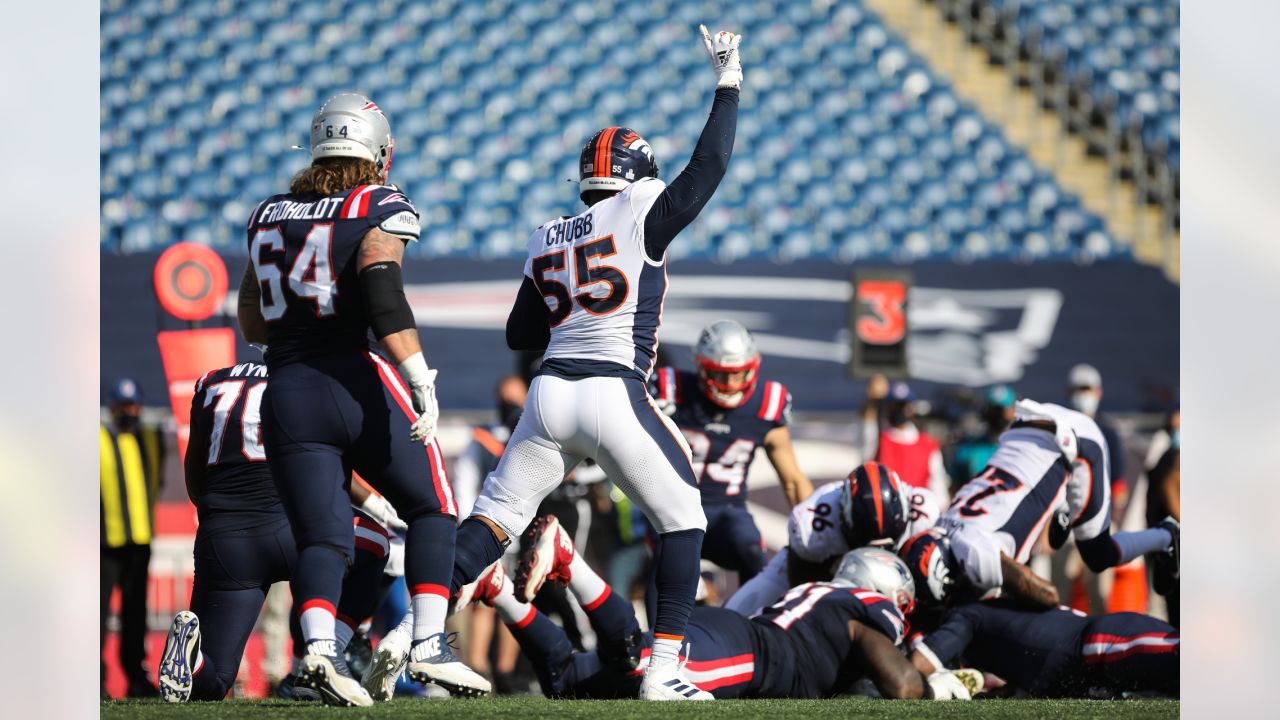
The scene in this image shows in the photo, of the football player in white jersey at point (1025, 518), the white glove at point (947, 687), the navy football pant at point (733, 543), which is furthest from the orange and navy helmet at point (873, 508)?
the navy football pant at point (733, 543)

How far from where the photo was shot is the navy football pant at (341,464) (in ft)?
12.9

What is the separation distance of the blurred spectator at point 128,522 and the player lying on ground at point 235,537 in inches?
116

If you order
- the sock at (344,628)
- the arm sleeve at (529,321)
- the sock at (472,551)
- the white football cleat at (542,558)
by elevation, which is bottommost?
the sock at (344,628)

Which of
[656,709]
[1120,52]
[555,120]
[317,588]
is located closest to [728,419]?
[656,709]

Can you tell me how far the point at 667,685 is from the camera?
431cm

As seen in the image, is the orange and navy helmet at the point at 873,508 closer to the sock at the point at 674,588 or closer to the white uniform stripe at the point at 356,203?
the sock at the point at 674,588

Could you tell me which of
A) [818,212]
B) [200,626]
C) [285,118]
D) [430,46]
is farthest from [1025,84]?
[200,626]

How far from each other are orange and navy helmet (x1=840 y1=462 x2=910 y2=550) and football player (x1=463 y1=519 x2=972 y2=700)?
1.06ft

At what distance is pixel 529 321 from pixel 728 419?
1983 mm

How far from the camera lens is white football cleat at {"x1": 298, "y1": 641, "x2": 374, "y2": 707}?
12.2 feet

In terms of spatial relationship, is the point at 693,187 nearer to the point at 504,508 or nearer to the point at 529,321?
the point at 529,321

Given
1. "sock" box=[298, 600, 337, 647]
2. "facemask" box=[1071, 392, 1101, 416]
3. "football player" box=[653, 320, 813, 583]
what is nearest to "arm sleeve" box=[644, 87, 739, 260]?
"sock" box=[298, 600, 337, 647]

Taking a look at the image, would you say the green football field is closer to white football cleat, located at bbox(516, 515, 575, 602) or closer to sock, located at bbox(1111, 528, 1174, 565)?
white football cleat, located at bbox(516, 515, 575, 602)

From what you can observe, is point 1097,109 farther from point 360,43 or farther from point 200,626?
point 200,626
